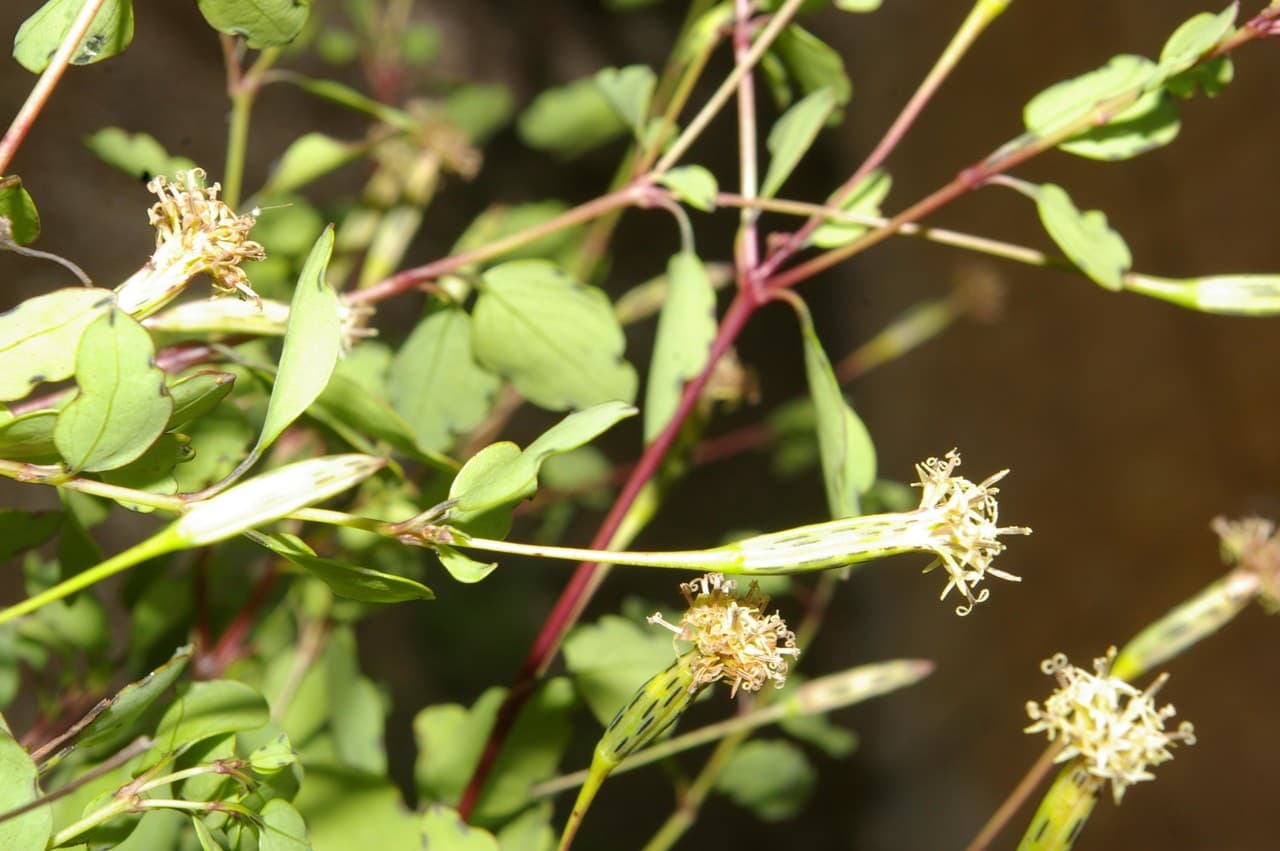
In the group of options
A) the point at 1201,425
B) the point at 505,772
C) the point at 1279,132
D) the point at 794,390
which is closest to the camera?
the point at 505,772

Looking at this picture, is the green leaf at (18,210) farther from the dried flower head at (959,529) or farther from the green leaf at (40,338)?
the dried flower head at (959,529)

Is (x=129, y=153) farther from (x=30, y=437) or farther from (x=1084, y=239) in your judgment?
(x=1084, y=239)

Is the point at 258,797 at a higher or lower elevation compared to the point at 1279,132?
lower

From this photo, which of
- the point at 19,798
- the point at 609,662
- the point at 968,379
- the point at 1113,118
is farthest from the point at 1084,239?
the point at 968,379

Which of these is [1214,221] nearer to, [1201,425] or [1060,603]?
[1201,425]

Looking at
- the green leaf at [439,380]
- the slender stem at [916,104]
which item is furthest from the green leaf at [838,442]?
the green leaf at [439,380]

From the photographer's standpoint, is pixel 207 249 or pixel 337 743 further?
pixel 337 743

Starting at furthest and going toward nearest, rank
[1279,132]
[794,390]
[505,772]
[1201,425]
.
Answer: [794,390] < [1201,425] < [1279,132] < [505,772]

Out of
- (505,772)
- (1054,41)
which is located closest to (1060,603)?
(1054,41)
